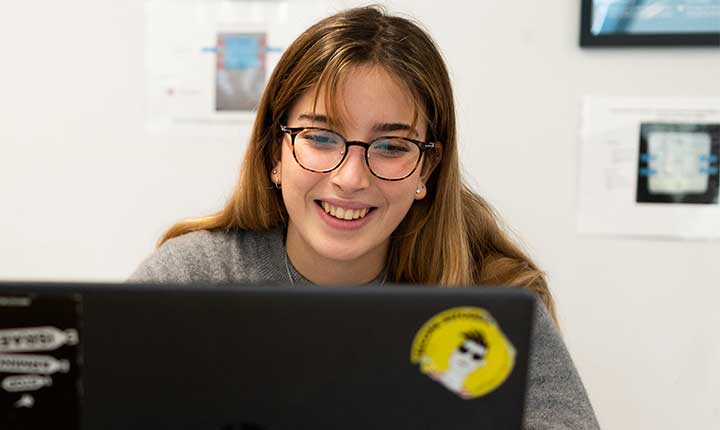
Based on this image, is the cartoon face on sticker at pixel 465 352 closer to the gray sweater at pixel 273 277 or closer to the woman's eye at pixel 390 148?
the gray sweater at pixel 273 277

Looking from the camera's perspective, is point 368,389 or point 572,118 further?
point 572,118

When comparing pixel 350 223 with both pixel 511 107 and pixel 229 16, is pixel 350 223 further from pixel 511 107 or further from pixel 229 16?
pixel 229 16

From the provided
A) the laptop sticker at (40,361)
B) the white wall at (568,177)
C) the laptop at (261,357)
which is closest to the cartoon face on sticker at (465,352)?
the laptop at (261,357)

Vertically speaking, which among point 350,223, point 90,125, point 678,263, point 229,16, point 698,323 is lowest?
point 698,323

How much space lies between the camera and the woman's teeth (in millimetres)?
1096

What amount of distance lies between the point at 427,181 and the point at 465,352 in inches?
28.1

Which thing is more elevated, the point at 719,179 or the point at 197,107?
the point at 197,107

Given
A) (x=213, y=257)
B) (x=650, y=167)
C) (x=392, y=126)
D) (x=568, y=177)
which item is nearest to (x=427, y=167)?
(x=392, y=126)

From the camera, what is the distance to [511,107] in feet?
5.17

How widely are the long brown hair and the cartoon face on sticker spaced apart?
611 mm

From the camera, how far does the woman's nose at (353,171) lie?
1.04 metres

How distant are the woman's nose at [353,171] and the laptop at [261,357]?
1.83 feet

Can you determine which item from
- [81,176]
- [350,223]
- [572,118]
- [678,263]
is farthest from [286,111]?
[678,263]

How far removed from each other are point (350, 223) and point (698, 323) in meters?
0.91
